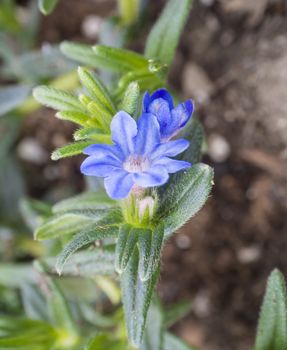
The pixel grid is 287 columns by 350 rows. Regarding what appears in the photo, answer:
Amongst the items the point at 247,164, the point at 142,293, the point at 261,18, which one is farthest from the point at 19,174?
the point at 142,293

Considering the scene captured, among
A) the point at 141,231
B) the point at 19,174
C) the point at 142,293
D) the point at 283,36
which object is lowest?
the point at 142,293

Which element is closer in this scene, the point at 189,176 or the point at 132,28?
the point at 189,176

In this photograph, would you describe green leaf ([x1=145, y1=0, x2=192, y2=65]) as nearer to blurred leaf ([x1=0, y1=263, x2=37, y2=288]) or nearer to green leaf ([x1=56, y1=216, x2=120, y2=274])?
green leaf ([x1=56, y1=216, x2=120, y2=274])

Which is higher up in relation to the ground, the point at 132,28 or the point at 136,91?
the point at 132,28

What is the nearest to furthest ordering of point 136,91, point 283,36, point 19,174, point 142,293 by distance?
1. point 136,91
2. point 142,293
3. point 283,36
4. point 19,174

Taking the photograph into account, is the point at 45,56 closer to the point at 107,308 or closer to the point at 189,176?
the point at 107,308

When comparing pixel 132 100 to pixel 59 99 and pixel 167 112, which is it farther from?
pixel 59 99

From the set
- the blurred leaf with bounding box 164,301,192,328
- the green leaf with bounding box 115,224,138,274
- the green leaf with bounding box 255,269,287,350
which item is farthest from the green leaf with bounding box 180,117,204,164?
the blurred leaf with bounding box 164,301,192,328

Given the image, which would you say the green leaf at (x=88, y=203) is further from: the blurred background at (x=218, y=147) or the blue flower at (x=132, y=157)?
the blurred background at (x=218, y=147)
